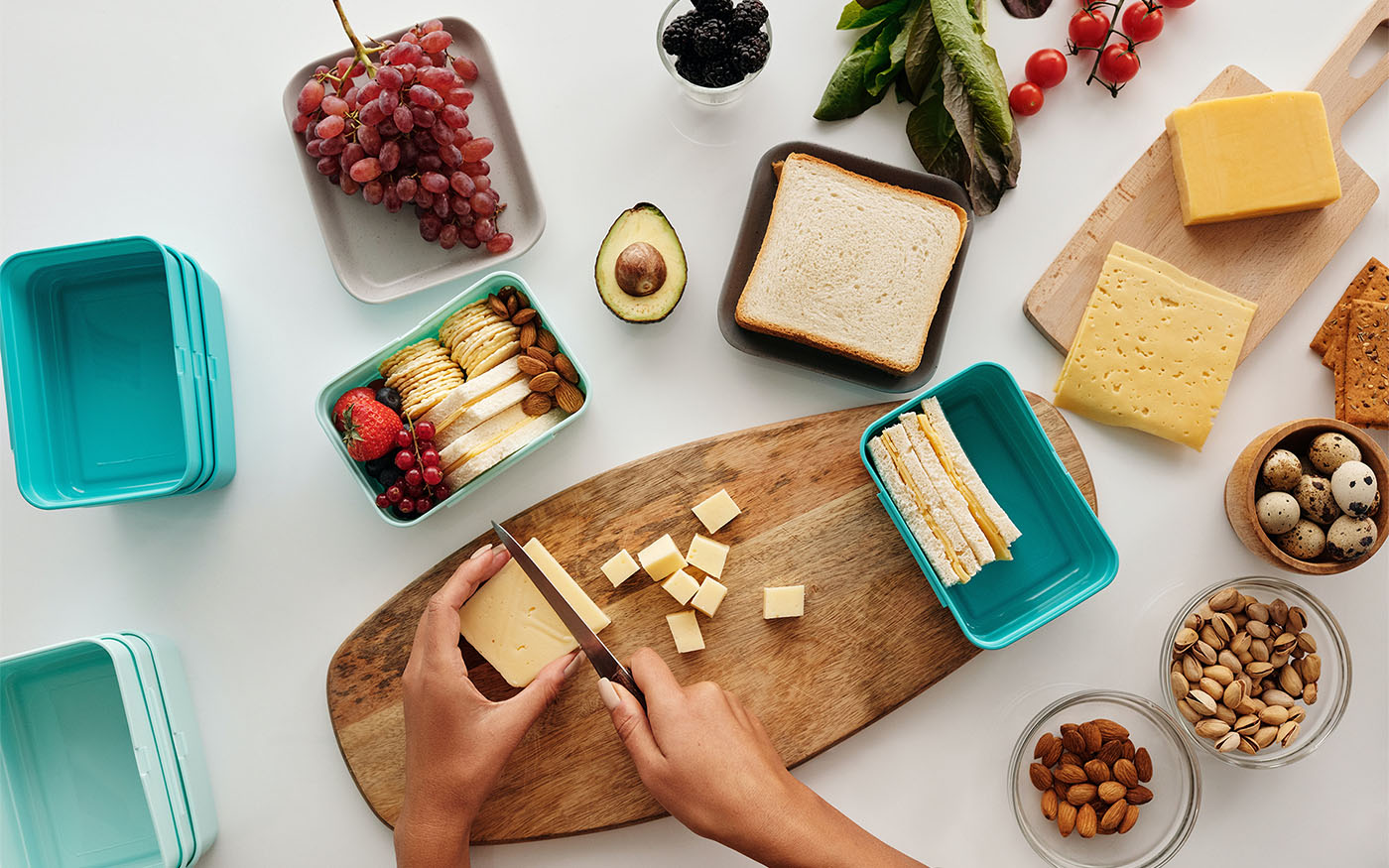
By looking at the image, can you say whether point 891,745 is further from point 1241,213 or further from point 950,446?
point 1241,213

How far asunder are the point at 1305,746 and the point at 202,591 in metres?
2.16

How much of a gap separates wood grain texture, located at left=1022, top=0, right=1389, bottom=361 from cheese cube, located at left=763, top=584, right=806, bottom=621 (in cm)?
72

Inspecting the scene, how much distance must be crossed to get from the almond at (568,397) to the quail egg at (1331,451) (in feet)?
4.54

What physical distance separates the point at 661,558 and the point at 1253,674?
3.70ft

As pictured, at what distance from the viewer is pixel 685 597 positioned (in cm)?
Answer: 153

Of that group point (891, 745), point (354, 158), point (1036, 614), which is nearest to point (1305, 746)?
point (1036, 614)

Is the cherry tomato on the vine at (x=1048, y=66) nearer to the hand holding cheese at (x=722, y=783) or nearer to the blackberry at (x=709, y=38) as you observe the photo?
the blackberry at (x=709, y=38)

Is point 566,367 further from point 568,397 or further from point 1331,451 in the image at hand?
point 1331,451

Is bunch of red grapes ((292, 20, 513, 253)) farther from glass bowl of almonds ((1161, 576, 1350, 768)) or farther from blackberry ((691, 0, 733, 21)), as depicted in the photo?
glass bowl of almonds ((1161, 576, 1350, 768))

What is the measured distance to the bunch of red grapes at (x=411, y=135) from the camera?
4.73 feet

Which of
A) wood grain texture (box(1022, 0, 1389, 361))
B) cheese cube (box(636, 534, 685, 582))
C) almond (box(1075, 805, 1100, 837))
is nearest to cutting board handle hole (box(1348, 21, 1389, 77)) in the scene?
wood grain texture (box(1022, 0, 1389, 361))

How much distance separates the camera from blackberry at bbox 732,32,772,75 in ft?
4.87

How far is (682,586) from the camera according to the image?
1.53 metres

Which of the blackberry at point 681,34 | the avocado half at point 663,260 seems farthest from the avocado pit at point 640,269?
the blackberry at point 681,34
